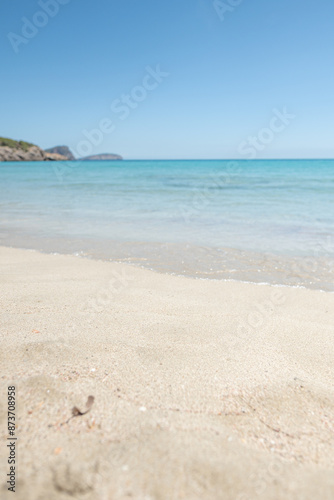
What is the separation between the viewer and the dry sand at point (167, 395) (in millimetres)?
1402

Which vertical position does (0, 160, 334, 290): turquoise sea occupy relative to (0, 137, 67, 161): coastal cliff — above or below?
above

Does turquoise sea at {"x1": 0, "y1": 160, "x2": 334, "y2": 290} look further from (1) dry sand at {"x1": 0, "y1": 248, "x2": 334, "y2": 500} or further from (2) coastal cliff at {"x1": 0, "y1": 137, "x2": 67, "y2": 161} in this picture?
(2) coastal cliff at {"x1": 0, "y1": 137, "x2": 67, "y2": 161}

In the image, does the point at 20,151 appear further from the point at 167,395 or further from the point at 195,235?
the point at 167,395

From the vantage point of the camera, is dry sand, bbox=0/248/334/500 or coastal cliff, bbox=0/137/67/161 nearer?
dry sand, bbox=0/248/334/500

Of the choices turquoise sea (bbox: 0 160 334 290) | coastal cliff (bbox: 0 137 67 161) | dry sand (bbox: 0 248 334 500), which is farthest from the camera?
coastal cliff (bbox: 0 137 67 161)

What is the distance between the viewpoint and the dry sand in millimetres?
1402

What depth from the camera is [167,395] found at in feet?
6.43

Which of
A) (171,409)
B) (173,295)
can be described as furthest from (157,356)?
(173,295)

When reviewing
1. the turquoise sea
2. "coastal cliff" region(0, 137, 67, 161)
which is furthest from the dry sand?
"coastal cliff" region(0, 137, 67, 161)

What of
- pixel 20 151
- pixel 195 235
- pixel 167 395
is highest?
pixel 167 395

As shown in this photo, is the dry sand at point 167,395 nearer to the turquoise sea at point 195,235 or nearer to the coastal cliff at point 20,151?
the turquoise sea at point 195,235

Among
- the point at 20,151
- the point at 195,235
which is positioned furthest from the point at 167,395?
the point at 20,151

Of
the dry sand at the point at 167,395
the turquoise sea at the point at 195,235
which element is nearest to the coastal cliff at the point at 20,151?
the turquoise sea at the point at 195,235

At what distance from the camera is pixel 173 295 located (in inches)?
152
